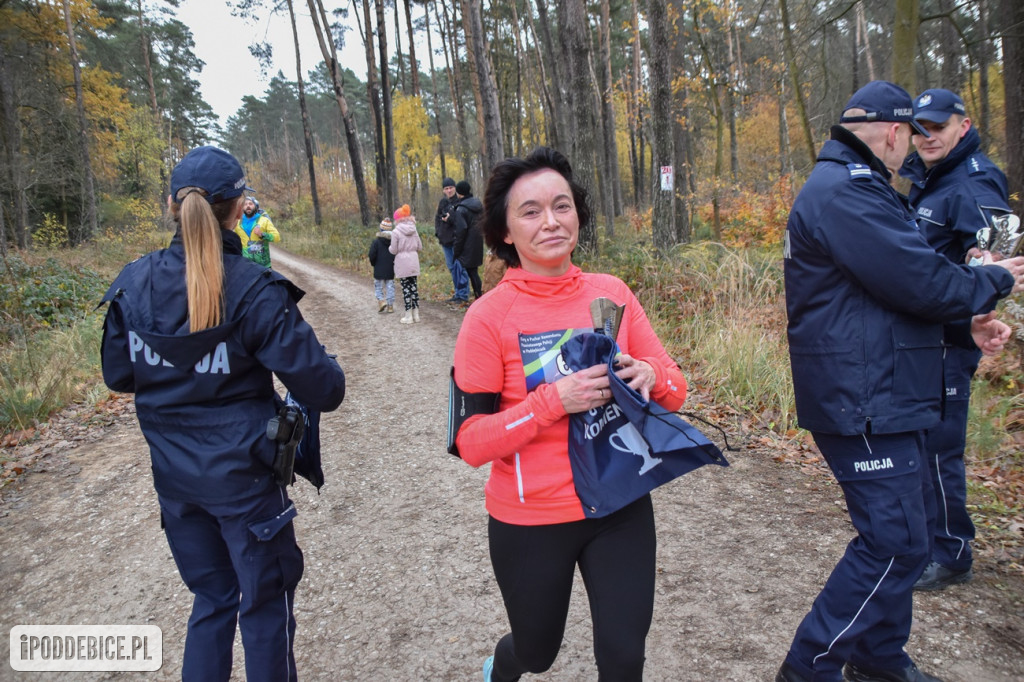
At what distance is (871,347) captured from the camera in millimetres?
2076

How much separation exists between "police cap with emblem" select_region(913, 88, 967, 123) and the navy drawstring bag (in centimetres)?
225

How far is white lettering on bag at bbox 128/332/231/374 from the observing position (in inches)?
80.4

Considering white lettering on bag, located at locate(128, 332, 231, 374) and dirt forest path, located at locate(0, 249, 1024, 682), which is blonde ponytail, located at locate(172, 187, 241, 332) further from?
dirt forest path, located at locate(0, 249, 1024, 682)

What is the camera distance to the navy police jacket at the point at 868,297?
197 centimetres

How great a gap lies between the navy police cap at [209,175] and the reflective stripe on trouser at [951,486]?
320 centimetres

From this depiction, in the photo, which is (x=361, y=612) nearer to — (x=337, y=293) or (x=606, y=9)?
(x=337, y=293)

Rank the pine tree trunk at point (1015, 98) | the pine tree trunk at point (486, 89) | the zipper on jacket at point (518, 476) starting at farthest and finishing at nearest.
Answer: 1. the pine tree trunk at point (486, 89)
2. the pine tree trunk at point (1015, 98)
3. the zipper on jacket at point (518, 476)

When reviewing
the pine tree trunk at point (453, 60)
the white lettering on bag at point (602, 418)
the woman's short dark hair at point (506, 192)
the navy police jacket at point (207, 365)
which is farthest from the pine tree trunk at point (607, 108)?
the white lettering on bag at point (602, 418)

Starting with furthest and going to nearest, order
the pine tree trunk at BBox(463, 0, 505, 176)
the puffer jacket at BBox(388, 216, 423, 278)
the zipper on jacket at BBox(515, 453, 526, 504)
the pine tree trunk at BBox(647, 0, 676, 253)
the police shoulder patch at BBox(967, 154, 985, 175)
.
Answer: the pine tree trunk at BBox(463, 0, 505, 176)
the puffer jacket at BBox(388, 216, 423, 278)
the pine tree trunk at BBox(647, 0, 676, 253)
the police shoulder patch at BBox(967, 154, 985, 175)
the zipper on jacket at BBox(515, 453, 526, 504)

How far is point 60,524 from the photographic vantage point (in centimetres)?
457

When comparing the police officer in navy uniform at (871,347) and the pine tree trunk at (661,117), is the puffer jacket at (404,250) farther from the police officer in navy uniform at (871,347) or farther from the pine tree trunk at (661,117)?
the police officer in navy uniform at (871,347)

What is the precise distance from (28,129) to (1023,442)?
28890mm

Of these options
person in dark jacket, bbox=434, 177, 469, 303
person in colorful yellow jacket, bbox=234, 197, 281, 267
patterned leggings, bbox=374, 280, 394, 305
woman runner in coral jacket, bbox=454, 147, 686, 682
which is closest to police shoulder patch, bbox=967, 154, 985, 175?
woman runner in coral jacket, bbox=454, 147, 686, 682

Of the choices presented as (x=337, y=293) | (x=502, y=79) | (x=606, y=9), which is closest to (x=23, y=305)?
(x=337, y=293)
